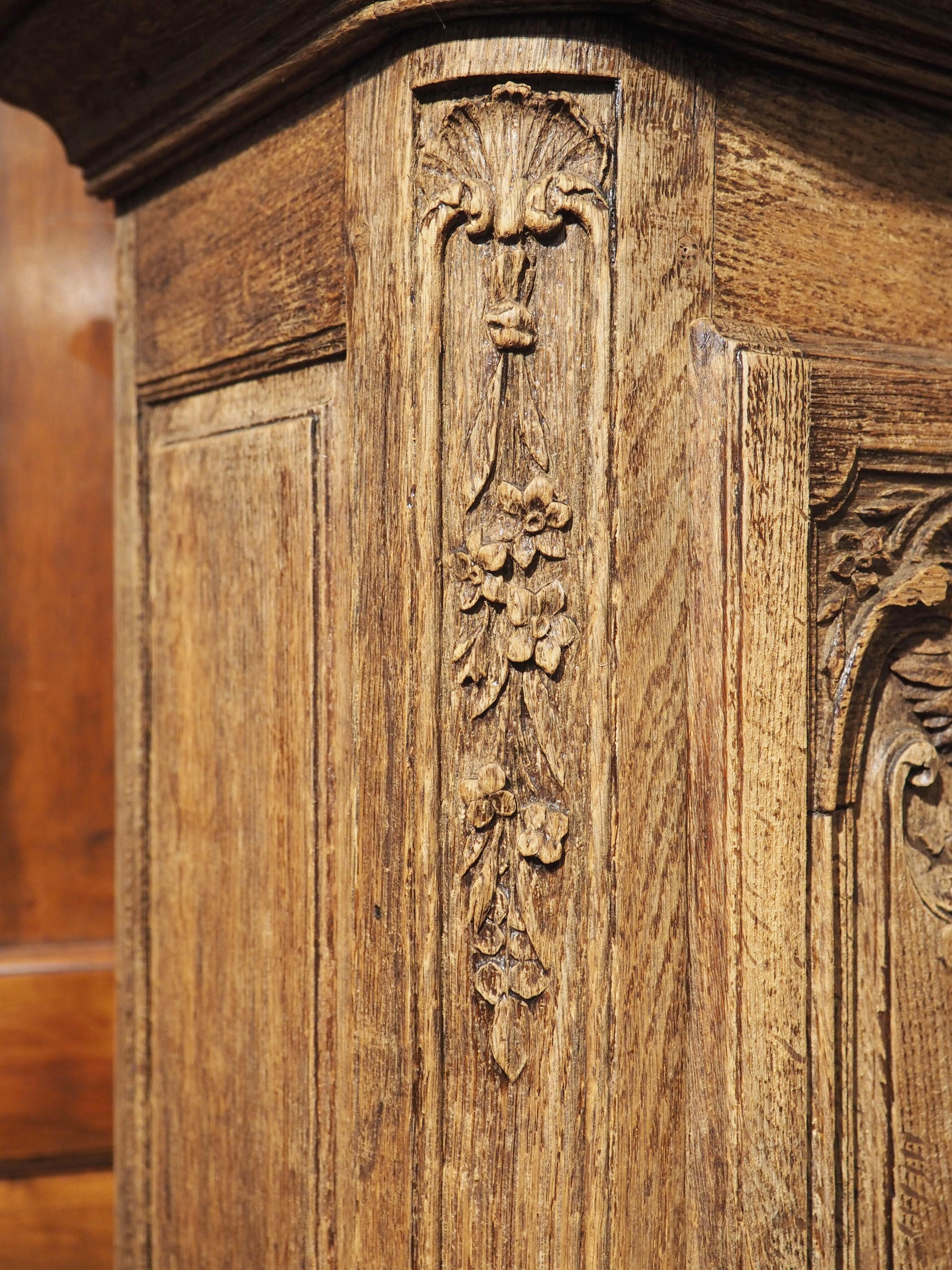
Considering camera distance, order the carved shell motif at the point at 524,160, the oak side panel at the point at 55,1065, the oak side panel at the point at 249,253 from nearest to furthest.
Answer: the carved shell motif at the point at 524,160
the oak side panel at the point at 249,253
the oak side panel at the point at 55,1065

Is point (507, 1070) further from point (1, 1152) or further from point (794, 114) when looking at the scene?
point (1, 1152)

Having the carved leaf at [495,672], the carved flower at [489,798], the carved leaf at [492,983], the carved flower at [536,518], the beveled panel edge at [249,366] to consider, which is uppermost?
the beveled panel edge at [249,366]

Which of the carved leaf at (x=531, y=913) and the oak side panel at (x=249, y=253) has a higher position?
the oak side panel at (x=249, y=253)

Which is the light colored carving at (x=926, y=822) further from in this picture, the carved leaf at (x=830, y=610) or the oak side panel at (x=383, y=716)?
the oak side panel at (x=383, y=716)

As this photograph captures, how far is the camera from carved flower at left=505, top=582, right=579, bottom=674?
61 cm

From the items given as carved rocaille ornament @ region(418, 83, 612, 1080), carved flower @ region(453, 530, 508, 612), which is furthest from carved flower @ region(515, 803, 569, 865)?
carved flower @ region(453, 530, 508, 612)

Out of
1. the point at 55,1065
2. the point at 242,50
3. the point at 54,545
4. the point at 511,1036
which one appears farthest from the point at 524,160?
the point at 55,1065

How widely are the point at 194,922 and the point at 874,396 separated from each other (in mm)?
598

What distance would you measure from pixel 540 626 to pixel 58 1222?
104 cm

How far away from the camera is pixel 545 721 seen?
614 mm

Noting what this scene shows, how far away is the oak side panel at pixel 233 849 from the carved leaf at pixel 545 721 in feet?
0.57

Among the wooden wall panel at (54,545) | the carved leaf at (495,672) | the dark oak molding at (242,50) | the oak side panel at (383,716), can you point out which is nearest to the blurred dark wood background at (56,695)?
the wooden wall panel at (54,545)

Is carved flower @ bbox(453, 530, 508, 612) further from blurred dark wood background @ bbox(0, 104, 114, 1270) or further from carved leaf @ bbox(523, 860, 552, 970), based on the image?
blurred dark wood background @ bbox(0, 104, 114, 1270)

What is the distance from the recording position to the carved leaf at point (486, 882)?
62 centimetres
